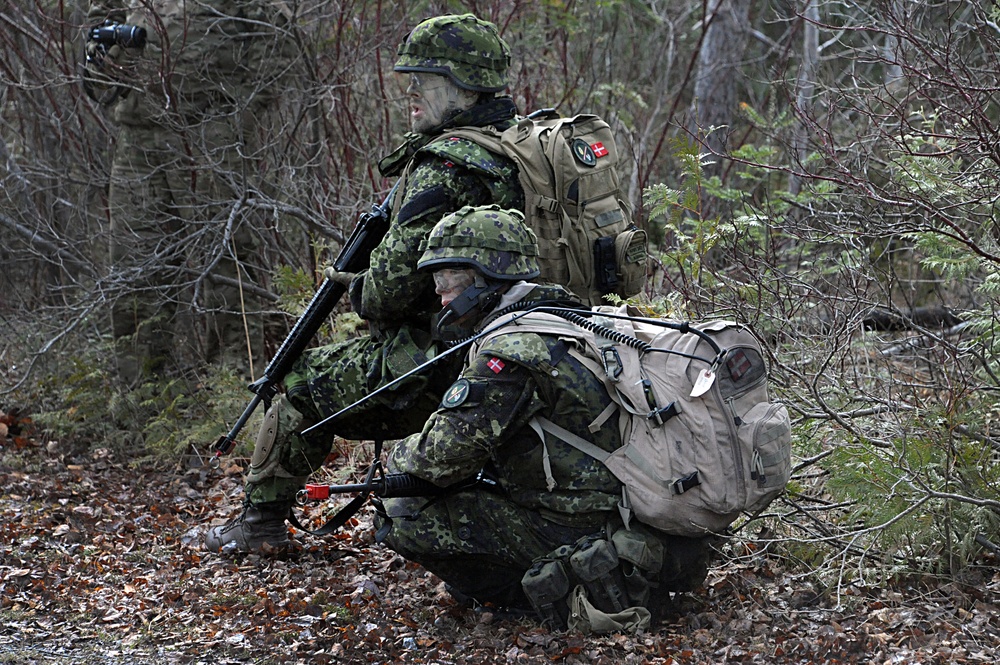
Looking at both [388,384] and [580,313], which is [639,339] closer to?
[580,313]

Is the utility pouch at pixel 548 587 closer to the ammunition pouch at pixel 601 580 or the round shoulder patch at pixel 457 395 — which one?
the ammunition pouch at pixel 601 580

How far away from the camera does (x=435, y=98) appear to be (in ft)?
16.9

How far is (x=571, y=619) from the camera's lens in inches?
168

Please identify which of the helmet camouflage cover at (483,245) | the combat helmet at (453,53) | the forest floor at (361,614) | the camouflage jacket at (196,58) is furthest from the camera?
the camouflage jacket at (196,58)

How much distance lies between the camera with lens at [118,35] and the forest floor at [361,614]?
348 centimetres

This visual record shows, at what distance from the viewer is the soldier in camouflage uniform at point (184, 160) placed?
7.61 m

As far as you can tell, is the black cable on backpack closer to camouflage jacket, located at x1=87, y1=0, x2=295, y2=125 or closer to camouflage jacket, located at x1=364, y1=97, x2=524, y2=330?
camouflage jacket, located at x1=364, y1=97, x2=524, y2=330

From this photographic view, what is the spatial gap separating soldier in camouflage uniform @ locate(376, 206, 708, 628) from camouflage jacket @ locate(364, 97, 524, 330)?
1.51 ft

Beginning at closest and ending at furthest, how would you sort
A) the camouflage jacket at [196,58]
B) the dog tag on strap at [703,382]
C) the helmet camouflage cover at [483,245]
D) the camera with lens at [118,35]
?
the dog tag on strap at [703,382]
the helmet camouflage cover at [483,245]
the camera with lens at [118,35]
the camouflage jacket at [196,58]

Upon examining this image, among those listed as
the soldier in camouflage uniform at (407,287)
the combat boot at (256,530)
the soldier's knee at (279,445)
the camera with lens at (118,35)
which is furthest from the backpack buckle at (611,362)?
the camera with lens at (118,35)

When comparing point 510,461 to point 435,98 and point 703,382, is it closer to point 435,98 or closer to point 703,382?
point 703,382

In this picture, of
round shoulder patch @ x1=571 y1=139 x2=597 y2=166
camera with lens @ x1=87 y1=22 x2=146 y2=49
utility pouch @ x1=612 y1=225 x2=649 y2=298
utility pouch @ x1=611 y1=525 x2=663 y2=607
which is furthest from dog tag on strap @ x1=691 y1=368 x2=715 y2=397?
camera with lens @ x1=87 y1=22 x2=146 y2=49

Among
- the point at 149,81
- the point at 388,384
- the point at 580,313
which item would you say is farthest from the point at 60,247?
the point at 580,313

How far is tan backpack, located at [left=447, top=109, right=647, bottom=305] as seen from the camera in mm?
4934
